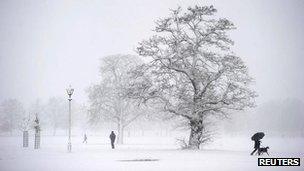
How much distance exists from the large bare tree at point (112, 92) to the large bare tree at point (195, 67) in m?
25.5

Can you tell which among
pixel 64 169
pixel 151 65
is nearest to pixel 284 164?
pixel 64 169

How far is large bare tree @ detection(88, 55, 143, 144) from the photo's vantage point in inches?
2717

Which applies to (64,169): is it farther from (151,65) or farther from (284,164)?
(151,65)

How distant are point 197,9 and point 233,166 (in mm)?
18742

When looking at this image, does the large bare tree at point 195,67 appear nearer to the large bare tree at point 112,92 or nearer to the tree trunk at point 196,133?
the tree trunk at point 196,133

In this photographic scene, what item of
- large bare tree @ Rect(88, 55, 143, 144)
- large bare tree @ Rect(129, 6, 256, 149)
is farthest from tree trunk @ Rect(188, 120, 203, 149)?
large bare tree @ Rect(88, 55, 143, 144)

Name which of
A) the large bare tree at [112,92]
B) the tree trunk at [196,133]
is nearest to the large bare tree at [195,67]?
the tree trunk at [196,133]

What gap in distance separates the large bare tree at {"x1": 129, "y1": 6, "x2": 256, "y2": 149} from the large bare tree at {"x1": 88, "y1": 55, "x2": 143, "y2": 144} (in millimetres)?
25451

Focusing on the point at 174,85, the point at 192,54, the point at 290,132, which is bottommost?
the point at 290,132

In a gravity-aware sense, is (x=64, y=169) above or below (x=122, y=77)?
below

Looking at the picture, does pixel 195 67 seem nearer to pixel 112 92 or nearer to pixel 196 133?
pixel 196 133

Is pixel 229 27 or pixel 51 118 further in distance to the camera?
pixel 51 118

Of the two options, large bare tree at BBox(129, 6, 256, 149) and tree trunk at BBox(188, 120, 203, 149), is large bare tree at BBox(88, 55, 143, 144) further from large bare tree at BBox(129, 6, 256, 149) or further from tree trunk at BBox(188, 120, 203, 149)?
tree trunk at BBox(188, 120, 203, 149)

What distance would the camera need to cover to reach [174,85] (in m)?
43.2
